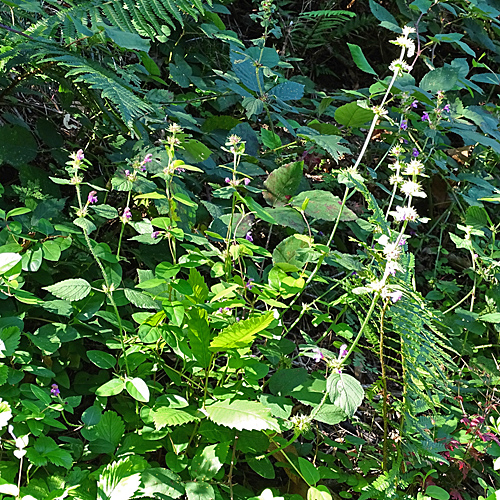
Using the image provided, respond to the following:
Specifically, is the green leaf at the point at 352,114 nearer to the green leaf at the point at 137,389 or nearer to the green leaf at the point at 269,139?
the green leaf at the point at 269,139

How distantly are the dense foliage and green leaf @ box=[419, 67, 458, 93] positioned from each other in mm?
11

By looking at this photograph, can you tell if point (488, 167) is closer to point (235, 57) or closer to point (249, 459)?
point (235, 57)

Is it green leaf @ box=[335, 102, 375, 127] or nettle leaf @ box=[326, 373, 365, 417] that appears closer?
nettle leaf @ box=[326, 373, 365, 417]

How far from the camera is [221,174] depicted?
2.07m

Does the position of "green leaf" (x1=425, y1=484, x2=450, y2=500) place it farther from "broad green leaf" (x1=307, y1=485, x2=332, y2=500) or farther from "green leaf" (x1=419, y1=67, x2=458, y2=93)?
"green leaf" (x1=419, y1=67, x2=458, y2=93)

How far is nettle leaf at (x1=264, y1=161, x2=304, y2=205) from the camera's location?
184 centimetres

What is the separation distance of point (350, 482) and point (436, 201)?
6.66ft

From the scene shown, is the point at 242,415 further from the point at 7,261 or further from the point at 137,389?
the point at 7,261

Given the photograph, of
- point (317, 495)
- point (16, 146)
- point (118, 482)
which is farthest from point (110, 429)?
point (16, 146)

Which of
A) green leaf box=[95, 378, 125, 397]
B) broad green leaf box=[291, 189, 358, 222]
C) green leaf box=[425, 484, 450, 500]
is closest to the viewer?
green leaf box=[95, 378, 125, 397]

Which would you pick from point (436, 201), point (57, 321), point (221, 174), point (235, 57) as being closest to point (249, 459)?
point (57, 321)

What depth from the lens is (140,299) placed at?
1.44 metres

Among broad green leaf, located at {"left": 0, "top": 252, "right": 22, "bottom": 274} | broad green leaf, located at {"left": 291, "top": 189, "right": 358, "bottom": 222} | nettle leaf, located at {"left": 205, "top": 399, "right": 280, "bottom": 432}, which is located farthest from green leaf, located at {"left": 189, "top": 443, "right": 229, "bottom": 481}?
broad green leaf, located at {"left": 291, "top": 189, "right": 358, "bottom": 222}

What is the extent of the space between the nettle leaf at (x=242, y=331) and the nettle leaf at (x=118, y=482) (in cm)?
34
